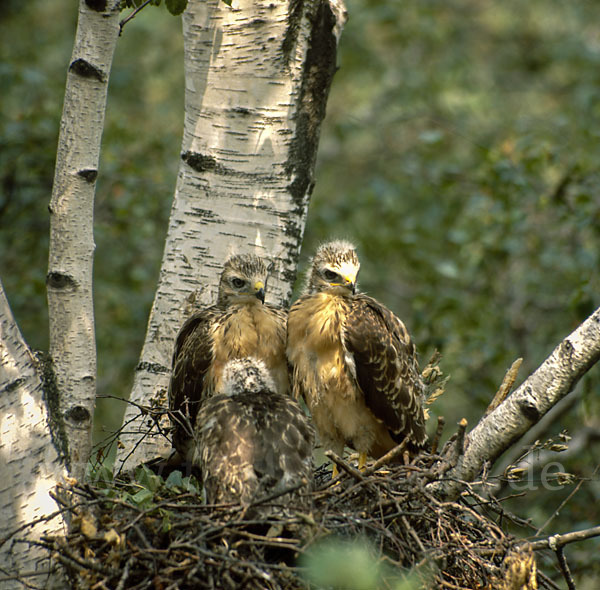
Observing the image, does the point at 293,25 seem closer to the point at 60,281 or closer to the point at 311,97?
the point at 311,97

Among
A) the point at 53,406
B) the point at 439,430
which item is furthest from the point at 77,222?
the point at 439,430

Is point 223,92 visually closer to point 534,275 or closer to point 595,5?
point 534,275

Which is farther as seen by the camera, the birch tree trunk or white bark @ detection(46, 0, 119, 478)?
the birch tree trunk

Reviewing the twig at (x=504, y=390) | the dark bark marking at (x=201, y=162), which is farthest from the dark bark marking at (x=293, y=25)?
the twig at (x=504, y=390)

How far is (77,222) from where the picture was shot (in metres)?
3.45

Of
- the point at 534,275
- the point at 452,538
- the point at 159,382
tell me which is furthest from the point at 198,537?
the point at 534,275

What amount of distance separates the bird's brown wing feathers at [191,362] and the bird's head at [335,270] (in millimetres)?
706

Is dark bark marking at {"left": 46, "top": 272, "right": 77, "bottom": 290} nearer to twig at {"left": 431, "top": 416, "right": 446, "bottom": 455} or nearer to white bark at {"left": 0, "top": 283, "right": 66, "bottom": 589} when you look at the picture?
white bark at {"left": 0, "top": 283, "right": 66, "bottom": 589}

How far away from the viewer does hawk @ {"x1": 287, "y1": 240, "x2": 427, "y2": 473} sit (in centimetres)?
438

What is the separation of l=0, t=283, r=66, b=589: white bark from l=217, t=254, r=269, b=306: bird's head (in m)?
1.51

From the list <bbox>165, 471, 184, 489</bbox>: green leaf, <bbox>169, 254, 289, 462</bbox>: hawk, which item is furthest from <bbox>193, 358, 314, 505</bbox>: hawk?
<bbox>169, 254, 289, 462</bbox>: hawk

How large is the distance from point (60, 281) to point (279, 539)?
1.41 m

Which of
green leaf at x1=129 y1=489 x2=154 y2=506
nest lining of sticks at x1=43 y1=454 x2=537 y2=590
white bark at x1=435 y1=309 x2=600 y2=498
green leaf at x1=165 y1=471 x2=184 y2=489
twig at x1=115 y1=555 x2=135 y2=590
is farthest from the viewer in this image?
green leaf at x1=165 y1=471 x2=184 y2=489

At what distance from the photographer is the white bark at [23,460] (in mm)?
2844
